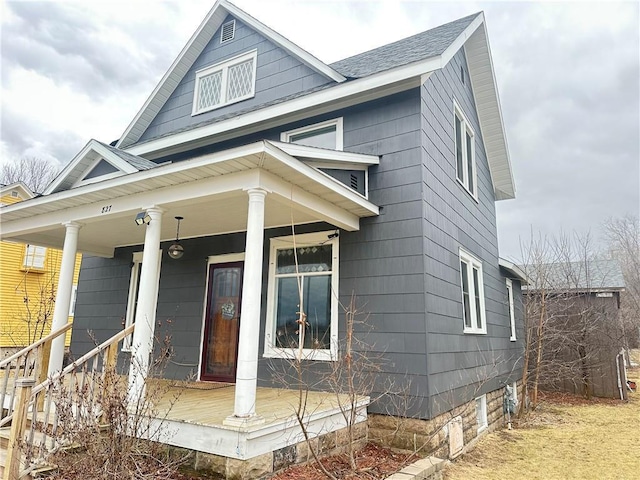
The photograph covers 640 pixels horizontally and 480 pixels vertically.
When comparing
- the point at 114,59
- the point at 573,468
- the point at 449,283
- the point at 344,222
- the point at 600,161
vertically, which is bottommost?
the point at 573,468

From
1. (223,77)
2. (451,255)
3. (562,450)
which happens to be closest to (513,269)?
(451,255)

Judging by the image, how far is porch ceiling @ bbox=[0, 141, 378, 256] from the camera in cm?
428

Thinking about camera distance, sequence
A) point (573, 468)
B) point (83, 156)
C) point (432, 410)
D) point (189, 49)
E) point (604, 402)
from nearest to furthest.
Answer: point (432, 410) < point (573, 468) < point (83, 156) < point (189, 49) < point (604, 402)

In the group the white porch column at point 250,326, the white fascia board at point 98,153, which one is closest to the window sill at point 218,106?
the white fascia board at point 98,153

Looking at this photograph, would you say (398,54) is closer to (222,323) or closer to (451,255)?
(451,255)

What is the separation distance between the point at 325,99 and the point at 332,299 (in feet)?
9.86

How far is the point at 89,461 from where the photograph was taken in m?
3.16

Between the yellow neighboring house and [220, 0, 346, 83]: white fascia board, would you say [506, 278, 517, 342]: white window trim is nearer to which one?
[220, 0, 346, 83]: white fascia board

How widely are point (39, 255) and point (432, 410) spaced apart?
16.1 m

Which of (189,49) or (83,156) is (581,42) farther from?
(83,156)

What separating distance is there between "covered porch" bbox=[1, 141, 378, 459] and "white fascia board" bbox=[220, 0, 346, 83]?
1.77m

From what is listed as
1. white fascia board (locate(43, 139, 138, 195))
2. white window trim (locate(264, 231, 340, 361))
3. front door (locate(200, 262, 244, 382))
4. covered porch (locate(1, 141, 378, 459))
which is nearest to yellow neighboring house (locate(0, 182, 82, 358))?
covered porch (locate(1, 141, 378, 459))

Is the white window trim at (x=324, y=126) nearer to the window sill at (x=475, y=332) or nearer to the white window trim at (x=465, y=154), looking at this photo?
the white window trim at (x=465, y=154)

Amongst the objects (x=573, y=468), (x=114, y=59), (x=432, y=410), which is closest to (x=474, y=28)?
(x=432, y=410)
